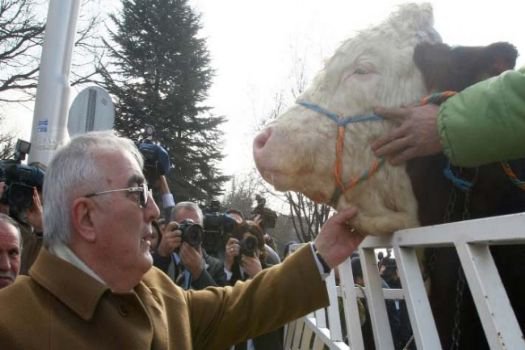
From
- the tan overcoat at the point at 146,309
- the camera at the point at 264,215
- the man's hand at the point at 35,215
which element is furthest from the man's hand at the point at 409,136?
the camera at the point at 264,215

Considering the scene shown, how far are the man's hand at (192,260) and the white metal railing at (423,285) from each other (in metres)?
1.37

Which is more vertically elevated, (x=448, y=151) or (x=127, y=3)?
(x=127, y=3)

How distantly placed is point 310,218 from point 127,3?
1720 cm

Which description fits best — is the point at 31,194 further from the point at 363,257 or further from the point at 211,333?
A: the point at 363,257

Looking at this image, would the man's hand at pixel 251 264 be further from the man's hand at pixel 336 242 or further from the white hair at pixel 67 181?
the white hair at pixel 67 181

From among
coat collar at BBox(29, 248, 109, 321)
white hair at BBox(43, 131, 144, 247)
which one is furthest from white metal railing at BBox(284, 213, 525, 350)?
white hair at BBox(43, 131, 144, 247)

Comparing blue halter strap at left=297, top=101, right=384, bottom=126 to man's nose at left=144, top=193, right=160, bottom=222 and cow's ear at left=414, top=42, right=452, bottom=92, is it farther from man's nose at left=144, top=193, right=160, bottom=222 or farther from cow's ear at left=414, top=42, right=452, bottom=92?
man's nose at left=144, top=193, right=160, bottom=222

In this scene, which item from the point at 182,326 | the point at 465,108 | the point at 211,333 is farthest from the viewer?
the point at 211,333

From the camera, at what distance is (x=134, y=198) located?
200 centimetres

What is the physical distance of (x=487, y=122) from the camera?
1.71 meters

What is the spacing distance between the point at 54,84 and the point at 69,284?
4016mm

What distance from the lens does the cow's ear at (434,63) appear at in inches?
84.6

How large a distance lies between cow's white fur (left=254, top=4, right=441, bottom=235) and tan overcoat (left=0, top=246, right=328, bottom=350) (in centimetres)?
37

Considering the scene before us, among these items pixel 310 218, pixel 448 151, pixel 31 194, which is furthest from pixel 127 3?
pixel 448 151
